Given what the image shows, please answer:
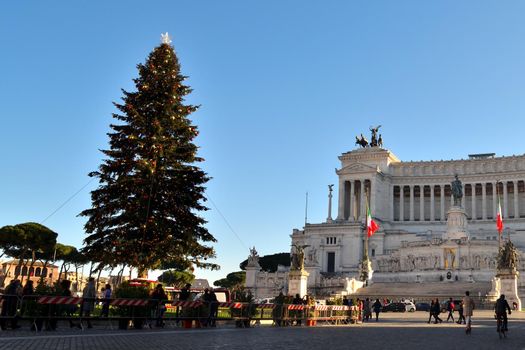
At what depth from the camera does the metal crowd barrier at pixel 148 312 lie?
62.3ft

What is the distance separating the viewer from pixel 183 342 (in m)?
16.1

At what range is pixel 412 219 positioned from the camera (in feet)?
320

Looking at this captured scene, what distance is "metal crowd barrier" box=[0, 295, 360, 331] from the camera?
1898 centimetres

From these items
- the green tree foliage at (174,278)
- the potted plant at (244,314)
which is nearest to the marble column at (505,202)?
the green tree foliage at (174,278)

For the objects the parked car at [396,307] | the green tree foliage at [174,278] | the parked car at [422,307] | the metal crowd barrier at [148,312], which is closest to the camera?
the metal crowd barrier at [148,312]

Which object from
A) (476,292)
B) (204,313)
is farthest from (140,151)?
(476,292)

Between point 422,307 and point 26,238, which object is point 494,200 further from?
point 26,238

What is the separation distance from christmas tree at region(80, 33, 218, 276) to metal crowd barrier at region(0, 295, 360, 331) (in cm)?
516

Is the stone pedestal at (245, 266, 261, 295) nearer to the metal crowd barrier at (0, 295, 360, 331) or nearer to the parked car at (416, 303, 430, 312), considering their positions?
the parked car at (416, 303, 430, 312)

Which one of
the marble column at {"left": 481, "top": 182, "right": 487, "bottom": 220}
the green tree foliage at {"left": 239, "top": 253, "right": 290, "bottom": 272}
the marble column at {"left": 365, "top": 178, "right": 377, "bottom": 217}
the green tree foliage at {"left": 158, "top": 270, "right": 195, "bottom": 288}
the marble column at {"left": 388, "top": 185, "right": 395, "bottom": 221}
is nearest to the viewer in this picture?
the marble column at {"left": 481, "top": 182, "right": 487, "bottom": 220}

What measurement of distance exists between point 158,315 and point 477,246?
5236cm

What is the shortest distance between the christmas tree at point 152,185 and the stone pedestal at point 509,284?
80.3 feet

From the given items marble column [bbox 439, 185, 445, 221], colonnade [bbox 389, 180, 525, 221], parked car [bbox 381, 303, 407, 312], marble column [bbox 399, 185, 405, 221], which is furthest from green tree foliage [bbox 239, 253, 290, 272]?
parked car [bbox 381, 303, 407, 312]

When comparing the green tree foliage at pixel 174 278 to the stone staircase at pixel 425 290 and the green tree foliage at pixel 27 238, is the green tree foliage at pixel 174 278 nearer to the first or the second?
the green tree foliage at pixel 27 238
